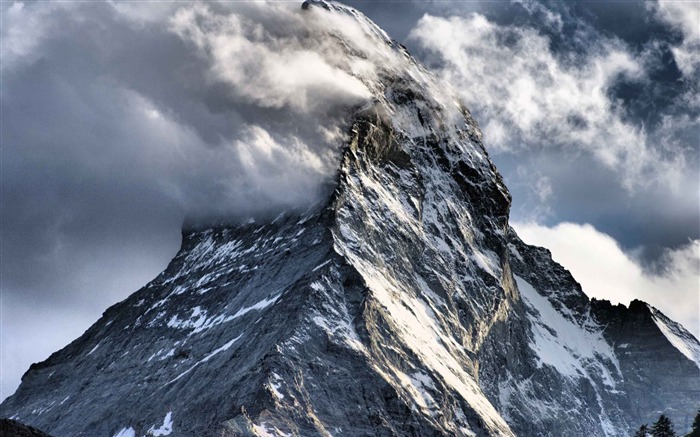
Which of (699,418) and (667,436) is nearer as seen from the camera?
(699,418)

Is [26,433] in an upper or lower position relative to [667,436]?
upper

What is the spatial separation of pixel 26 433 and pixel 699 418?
7640cm

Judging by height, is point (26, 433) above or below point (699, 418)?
above

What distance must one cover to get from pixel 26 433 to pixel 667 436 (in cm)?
7820

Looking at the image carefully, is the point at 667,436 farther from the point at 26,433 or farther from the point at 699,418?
the point at 26,433

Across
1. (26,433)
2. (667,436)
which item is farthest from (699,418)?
(26,433)

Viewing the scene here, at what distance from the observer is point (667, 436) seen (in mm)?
187125

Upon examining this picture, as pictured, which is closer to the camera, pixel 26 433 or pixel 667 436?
pixel 26 433

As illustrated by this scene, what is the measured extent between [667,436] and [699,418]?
62.2 ft

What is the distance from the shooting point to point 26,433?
171625 mm

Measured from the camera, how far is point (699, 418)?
169 metres
